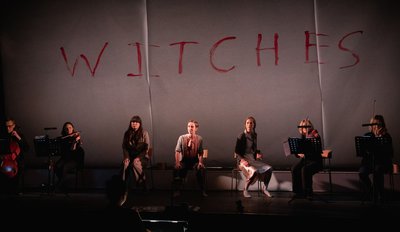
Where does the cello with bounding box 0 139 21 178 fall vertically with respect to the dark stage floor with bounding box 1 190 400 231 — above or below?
above

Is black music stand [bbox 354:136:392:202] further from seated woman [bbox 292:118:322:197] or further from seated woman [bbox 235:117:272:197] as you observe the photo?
seated woman [bbox 235:117:272:197]

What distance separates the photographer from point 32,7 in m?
8.05

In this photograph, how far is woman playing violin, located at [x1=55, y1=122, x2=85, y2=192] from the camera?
22.1ft

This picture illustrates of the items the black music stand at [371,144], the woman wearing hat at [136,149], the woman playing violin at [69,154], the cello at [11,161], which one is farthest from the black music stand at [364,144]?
the cello at [11,161]

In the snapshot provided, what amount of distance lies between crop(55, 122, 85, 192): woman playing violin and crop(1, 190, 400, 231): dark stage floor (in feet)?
1.49

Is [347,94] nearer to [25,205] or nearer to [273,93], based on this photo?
[273,93]

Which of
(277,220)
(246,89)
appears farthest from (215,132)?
(277,220)

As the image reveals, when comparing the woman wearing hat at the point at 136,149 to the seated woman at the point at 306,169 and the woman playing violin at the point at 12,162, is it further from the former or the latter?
the seated woman at the point at 306,169

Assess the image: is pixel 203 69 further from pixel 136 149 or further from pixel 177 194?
pixel 177 194

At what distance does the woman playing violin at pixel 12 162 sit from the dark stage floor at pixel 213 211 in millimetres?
374

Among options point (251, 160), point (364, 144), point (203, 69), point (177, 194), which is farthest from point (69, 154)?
point (364, 144)

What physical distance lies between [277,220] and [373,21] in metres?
3.69

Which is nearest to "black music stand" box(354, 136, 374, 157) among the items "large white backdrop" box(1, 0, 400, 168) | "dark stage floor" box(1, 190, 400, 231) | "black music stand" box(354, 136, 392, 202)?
"black music stand" box(354, 136, 392, 202)

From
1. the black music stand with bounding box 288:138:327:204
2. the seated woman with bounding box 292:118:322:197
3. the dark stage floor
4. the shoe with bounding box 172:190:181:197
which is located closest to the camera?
the dark stage floor
